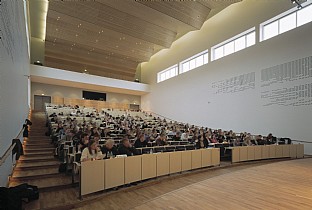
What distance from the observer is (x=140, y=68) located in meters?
24.2

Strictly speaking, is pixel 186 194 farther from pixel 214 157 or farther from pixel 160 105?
pixel 160 105

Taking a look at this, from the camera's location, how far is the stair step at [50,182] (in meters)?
3.96

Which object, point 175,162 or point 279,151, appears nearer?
point 175,162

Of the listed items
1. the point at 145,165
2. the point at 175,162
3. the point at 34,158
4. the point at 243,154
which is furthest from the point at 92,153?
the point at 243,154

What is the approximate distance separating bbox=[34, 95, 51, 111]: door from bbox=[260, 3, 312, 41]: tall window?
1754 cm

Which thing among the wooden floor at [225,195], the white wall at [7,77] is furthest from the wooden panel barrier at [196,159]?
the white wall at [7,77]

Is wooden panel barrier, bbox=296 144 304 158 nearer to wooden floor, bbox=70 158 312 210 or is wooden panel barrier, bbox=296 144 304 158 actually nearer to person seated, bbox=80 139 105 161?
wooden floor, bbox=70 158 312 210

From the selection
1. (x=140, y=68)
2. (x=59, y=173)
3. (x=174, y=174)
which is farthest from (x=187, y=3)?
(x=140, y=68)

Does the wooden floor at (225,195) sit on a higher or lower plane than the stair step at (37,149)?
lower

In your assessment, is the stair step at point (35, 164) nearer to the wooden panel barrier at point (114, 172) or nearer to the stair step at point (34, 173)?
the stair step at point (34, 173)

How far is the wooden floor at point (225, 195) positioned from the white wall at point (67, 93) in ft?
56.6

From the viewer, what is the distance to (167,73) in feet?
64.8

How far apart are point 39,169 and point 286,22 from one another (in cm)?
1195

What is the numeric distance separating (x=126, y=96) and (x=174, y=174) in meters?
18.6
